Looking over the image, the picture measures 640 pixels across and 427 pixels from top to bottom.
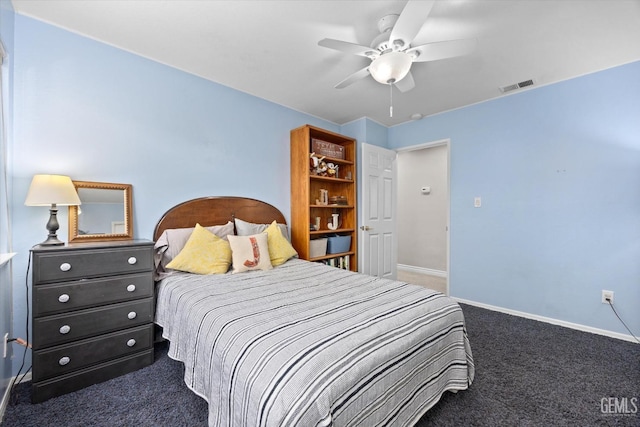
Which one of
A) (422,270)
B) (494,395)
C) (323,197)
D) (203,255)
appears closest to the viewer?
(494,395)

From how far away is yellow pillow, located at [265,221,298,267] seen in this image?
8.59 ft

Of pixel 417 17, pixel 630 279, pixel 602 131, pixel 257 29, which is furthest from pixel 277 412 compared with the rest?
pixel 602 131

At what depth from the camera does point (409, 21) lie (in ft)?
4.96

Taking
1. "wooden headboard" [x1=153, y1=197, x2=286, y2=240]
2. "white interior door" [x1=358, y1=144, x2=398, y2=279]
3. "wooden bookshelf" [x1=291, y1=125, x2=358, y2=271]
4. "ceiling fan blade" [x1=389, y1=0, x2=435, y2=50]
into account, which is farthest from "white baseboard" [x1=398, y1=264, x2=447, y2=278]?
"ceiling fan blade" [x1=389, y1=0, x2=435, y2=50]

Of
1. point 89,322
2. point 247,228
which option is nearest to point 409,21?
point 247,228

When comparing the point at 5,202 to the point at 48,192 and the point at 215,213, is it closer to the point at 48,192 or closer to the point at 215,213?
the point at 48,192

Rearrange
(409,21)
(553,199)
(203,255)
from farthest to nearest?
1. (553,199)
2. (203,255)
3. (409,21)

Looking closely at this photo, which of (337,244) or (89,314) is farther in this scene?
(337,244)

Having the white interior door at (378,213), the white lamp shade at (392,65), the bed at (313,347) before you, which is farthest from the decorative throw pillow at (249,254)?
the white lamp shade at (392,65)

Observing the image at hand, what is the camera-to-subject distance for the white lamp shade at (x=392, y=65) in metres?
1.73

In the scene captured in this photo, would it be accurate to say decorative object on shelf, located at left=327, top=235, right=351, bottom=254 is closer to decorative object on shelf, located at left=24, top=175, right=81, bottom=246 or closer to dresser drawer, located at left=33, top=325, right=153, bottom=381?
dresser drawer, located at left=33, top=325, right=153, bottom=381

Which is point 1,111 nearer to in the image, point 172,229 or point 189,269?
point 172,229

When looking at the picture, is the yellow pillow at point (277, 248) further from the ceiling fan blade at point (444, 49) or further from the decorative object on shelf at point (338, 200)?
the ceiling fan blade at point (444, 49)

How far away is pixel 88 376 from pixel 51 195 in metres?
1.25
